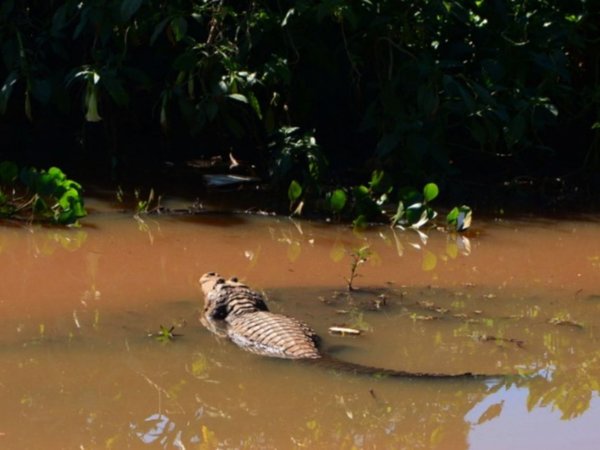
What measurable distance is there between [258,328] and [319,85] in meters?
3.34

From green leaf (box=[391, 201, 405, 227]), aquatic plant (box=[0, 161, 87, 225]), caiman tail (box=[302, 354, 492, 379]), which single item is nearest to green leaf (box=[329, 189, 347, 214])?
green leaf (box=[391, 201, 405, 227])

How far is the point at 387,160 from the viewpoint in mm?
6859

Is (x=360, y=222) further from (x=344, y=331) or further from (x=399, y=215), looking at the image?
(x=344, y=331)

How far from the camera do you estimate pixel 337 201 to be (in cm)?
627

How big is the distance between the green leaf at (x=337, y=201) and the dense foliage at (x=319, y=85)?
0.32m

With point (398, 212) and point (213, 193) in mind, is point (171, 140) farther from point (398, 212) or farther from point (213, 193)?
point (398, 212)

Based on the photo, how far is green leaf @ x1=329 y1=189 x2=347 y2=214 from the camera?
6.25 metres

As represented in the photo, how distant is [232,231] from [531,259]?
5.10ft

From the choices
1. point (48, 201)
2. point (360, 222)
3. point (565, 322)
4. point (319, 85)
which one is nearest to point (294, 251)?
point (360, 222)

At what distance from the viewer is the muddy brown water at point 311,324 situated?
139 inches

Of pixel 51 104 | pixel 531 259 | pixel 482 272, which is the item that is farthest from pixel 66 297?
→ pixel 51 104

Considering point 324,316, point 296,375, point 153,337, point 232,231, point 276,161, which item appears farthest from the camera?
point 276,161

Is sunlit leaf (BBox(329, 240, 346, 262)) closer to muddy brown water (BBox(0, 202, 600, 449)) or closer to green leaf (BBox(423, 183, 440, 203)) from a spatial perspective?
muddy brown water (BBox(0, 202, 600, 449))

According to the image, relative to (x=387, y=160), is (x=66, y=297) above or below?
below
